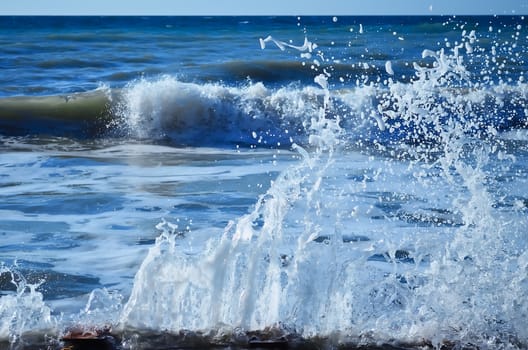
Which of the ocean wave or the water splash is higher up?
the water splash

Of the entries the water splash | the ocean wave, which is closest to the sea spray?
the water splash

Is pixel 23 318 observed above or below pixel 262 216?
above

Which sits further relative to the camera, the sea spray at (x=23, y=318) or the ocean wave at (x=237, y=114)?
the ocean wave at (x=237, y=114)

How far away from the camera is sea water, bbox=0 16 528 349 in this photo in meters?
3.24

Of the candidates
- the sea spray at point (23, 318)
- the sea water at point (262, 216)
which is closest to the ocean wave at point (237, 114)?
the sea water at point (262, 216)

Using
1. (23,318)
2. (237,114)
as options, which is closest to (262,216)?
(23,318)

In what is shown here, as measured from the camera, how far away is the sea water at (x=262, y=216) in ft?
10.6

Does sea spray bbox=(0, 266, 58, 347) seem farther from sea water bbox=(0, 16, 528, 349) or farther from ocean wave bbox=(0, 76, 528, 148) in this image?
ocean wave bbox=(0, 76, 528, 148)

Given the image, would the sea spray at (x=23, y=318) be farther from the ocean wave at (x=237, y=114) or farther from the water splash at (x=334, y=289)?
the ocean wave at (x=237, y=114)

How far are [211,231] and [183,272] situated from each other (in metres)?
1.88

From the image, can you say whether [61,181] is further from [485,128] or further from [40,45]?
[40,45]

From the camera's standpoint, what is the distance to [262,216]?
5.61 m

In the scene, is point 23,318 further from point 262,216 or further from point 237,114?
point 237,114

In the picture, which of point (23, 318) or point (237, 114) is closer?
point (23, 318)
